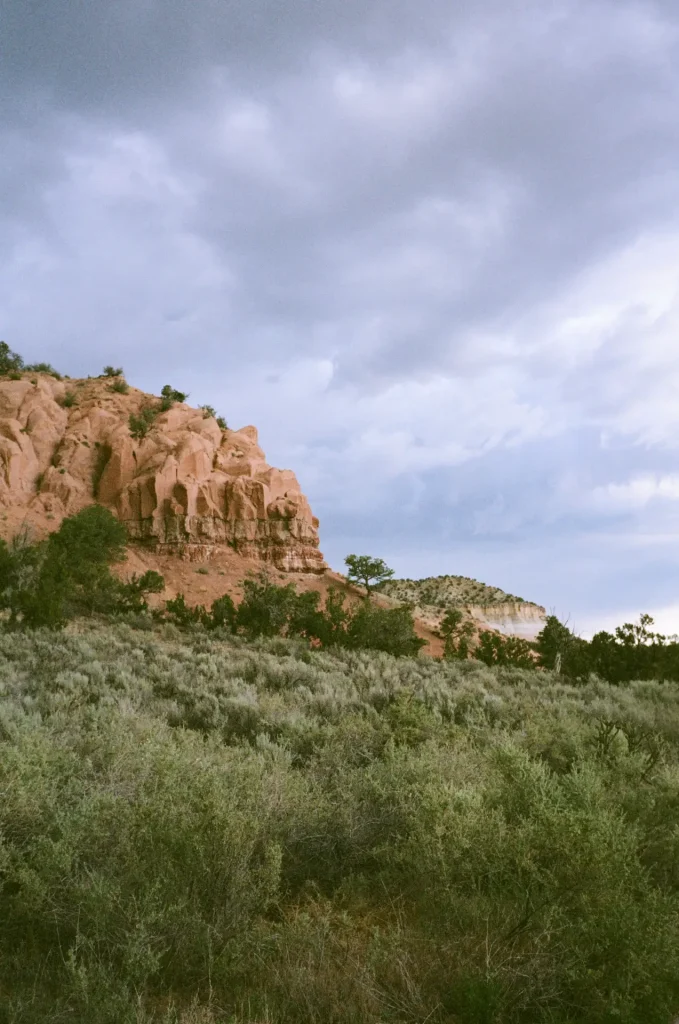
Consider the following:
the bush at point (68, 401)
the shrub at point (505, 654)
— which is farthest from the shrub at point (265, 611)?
the bush at point (68, 401)

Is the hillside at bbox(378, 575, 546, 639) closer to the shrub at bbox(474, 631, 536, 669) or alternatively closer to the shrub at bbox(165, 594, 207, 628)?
the shrub at bbox(474, 631, 536, 669)

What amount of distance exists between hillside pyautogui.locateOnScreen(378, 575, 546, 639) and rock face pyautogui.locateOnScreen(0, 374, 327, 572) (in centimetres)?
1592

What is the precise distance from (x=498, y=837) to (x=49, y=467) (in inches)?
2263

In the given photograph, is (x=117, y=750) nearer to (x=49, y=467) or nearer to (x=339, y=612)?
(x=339, y=612)

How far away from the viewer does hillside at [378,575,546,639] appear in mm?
70312

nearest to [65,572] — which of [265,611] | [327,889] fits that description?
[265,611]

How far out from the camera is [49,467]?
5466 cm

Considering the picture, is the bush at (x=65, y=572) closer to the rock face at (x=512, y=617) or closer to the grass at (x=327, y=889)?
the grass at (x=327, y=889)

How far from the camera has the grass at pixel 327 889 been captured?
10.9 ft

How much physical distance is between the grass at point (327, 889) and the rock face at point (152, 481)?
157 feet

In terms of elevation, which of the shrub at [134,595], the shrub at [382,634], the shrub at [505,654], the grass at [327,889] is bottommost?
the grass at [327,889]

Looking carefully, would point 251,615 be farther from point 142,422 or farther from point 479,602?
point 479,602

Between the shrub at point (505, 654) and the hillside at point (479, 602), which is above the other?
the hillside at point (479, 602)

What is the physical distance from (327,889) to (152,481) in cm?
5196
